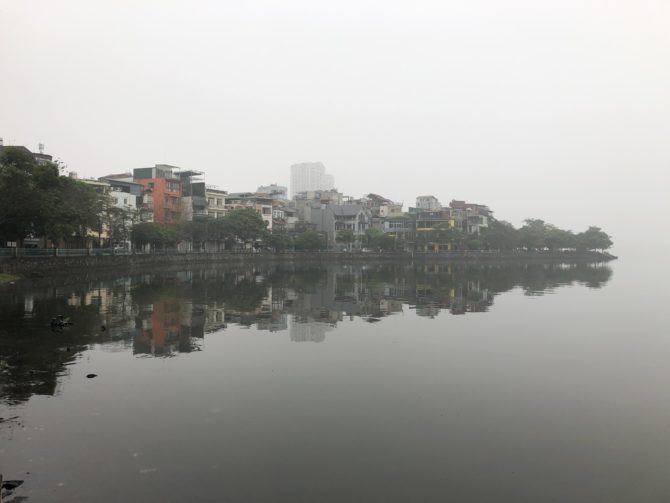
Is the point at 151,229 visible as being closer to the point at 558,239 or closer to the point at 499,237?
the point at 499,237

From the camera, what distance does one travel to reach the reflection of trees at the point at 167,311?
48.5 feet

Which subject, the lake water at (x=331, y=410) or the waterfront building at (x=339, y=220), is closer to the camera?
the lake water at (x=331, y=410)

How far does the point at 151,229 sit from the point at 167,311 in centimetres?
4035

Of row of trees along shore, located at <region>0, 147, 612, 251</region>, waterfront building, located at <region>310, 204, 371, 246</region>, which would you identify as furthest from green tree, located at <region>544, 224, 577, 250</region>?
waterfront building, located at <region>310, 204, 371, 246</region>

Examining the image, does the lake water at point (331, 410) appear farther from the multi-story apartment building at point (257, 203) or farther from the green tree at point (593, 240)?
the green tree at point (593, 240)

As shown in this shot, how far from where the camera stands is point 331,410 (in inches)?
414

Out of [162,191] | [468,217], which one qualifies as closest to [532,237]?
[468,217]

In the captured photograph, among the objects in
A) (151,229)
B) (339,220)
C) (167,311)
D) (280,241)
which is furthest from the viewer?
(339,220)

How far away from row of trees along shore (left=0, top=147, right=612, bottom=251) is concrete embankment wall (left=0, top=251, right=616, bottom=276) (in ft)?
7.94

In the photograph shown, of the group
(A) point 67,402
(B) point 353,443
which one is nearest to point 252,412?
(B) point 353,443

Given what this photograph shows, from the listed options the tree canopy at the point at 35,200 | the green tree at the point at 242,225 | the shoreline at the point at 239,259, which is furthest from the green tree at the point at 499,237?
the tree canopy at the point at 35,200

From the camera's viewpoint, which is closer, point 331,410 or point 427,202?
point 331,410

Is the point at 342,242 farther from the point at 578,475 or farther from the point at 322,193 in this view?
the point at 578,475

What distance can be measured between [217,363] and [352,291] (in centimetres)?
2258
